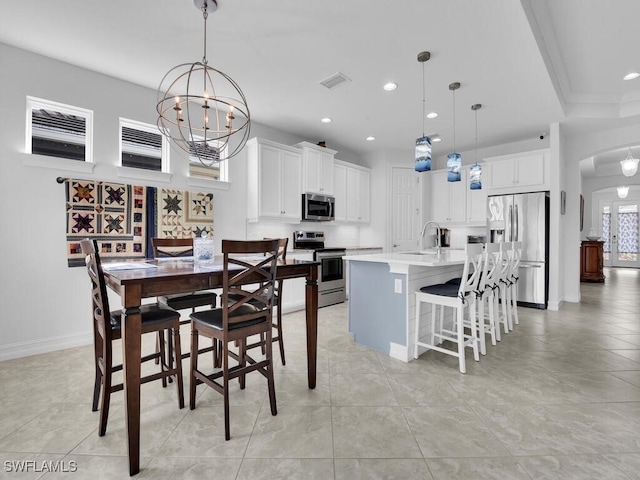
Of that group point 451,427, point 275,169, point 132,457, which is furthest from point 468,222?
point 132,457

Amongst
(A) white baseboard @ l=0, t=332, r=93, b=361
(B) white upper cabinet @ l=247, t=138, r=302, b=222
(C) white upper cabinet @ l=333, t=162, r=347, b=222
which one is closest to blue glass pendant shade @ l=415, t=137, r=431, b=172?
(B) white upper cabinet @ l=247, t=138, r=302, b=222

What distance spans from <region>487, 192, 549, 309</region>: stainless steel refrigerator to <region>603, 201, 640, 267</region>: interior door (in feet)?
28.7

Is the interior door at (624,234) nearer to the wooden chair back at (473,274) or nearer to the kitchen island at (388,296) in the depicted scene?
the kitchen island at (388,296)

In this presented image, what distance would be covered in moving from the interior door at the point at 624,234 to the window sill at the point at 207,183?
13.0 metres

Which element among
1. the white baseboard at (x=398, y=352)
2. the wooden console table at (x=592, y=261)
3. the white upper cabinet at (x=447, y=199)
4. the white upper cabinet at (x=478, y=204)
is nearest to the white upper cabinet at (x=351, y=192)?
the white upper cabinet at (x=447, y=199)

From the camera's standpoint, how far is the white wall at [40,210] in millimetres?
2871

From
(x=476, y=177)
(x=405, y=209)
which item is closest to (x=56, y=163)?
(x=476, y=177)

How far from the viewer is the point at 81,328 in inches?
128

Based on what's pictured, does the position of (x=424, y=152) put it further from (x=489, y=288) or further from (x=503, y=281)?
(x=503, y=281)

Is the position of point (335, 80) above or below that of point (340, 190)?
above

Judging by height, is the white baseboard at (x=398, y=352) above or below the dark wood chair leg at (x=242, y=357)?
below

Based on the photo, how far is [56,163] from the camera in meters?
3.06

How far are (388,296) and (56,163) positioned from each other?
11.3 feet

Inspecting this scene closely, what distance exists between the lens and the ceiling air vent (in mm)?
3377
